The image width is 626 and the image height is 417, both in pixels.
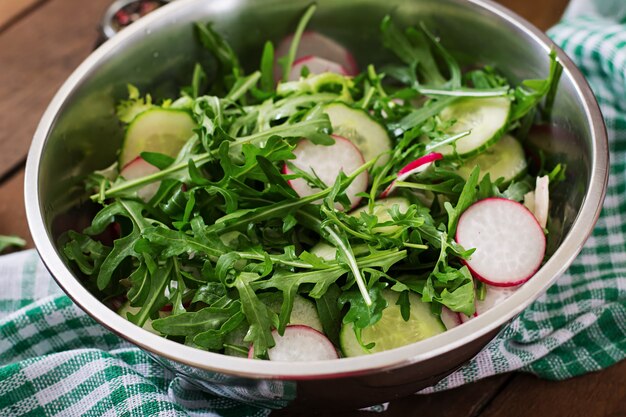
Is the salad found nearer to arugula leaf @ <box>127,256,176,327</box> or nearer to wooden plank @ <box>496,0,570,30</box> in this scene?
arugula leaf @ <box>127,256,176,327</box>

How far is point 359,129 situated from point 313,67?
0.25 m

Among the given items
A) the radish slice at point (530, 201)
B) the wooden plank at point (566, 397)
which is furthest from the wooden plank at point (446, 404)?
the radish slice at point (530, 201)

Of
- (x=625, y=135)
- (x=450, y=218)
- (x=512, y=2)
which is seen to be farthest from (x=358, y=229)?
(x=512, y=2)

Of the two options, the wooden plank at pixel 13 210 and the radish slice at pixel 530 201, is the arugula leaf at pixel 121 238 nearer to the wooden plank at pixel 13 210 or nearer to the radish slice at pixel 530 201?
the wooden plank at pixel 13 210

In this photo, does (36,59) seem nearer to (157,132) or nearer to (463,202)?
(157,132)

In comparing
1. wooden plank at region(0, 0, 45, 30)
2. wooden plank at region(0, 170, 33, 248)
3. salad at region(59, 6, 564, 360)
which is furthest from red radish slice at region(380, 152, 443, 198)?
wooden plank at region(0, 0, 45, 30)

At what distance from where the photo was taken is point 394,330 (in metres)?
0.90

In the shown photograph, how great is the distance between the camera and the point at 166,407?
3.07 feet

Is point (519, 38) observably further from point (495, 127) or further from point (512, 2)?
point (512, 2)

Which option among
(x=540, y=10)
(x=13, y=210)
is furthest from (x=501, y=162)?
(x=13, y=210)

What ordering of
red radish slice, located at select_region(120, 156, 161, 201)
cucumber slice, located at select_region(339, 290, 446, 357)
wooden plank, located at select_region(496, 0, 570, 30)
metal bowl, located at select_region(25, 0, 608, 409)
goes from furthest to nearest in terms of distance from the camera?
wooden plank, located at select_region(496, 0, 570, 30) → red radish slice, located at select_region(120, 156, 161, 201) → cucumber slice, located at select_region(339, 290, 446, 357) → metal bowl, located at select_region(25, 0, 608, 409)

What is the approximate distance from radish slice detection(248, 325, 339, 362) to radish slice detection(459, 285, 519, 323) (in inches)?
7.2

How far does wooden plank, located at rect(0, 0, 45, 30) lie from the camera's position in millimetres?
1621

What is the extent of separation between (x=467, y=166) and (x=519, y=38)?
9.1 inches
